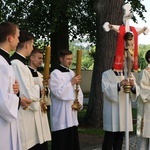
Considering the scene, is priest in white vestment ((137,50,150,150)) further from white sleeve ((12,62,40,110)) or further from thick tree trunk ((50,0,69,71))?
thick tree trunk ((50,0,69,71))

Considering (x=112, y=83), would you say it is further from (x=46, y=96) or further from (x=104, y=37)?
(x=104, y=37)

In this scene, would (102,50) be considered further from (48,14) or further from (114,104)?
(48,14)

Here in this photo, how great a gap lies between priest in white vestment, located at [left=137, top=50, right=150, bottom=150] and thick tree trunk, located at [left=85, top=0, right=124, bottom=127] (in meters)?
3.62

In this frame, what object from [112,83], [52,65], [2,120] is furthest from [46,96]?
[52,65]

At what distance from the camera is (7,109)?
379cm

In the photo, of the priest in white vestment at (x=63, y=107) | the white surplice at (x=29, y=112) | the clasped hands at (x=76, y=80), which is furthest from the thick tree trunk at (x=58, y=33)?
the white surplice at (x=29, y=112)

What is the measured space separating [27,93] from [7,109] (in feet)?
3.27

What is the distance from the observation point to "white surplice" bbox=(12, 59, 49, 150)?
4.80 metres

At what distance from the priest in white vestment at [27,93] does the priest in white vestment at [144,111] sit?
1799 mm

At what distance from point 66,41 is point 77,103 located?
34.1 ft

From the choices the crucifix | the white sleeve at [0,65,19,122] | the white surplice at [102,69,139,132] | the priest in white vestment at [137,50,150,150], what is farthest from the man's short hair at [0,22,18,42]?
the priest in white vestment at [137,50,150,150]

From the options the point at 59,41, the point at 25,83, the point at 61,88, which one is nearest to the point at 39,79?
the point at 61,88

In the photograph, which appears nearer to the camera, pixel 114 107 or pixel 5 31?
pixel 5 31

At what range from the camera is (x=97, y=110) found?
988 centimetres
